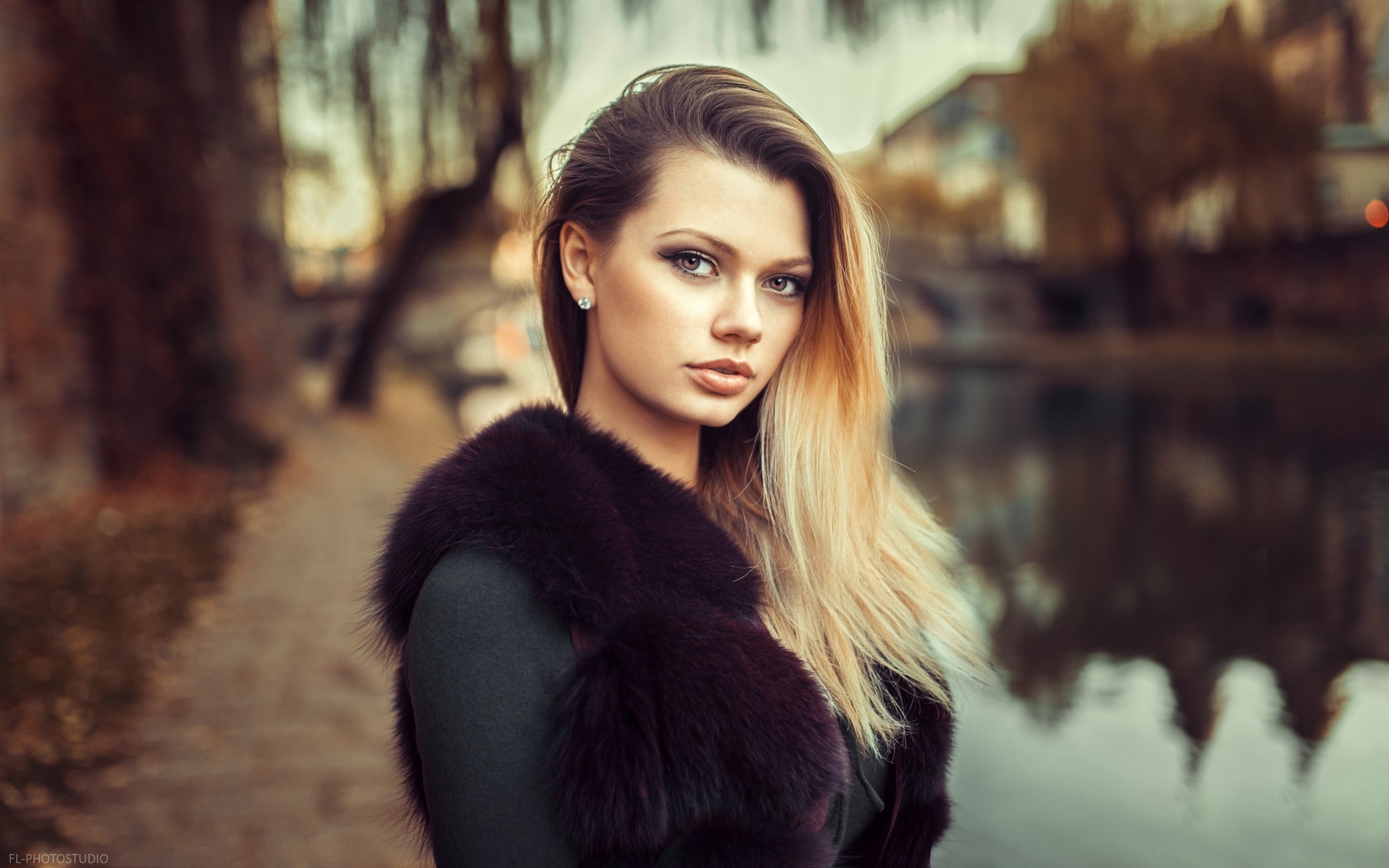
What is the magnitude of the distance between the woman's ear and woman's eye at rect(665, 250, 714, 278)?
148 mm

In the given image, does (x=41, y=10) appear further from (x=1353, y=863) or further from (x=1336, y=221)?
(x=1336, y=221)

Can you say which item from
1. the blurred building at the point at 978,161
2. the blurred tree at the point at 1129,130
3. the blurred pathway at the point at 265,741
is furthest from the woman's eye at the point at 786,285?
the blurred building at the point at 978,161

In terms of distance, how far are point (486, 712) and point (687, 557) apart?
288mm

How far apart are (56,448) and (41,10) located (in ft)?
10.5

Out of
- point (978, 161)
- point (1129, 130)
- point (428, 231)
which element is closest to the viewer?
point (1129, 130)

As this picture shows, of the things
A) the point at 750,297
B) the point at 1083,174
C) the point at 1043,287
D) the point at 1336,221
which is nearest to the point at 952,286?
the point at 1043,287

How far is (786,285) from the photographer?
1255 millimetres

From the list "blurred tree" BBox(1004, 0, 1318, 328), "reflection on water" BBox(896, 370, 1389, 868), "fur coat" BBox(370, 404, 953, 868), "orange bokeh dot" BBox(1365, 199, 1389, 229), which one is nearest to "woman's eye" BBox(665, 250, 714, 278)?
"fur coat" BBox(370, 404, 953, 868)

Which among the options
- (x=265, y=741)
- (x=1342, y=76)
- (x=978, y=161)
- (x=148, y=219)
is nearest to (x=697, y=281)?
(x=265, y=741)

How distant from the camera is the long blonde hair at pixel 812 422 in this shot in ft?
3.83

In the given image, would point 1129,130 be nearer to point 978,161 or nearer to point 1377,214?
point 1377,214

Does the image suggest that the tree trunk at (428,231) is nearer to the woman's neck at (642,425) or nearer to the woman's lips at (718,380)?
the woman's neck at (642,425)

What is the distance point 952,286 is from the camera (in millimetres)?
27156

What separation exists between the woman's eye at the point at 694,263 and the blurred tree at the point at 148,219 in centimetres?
739
